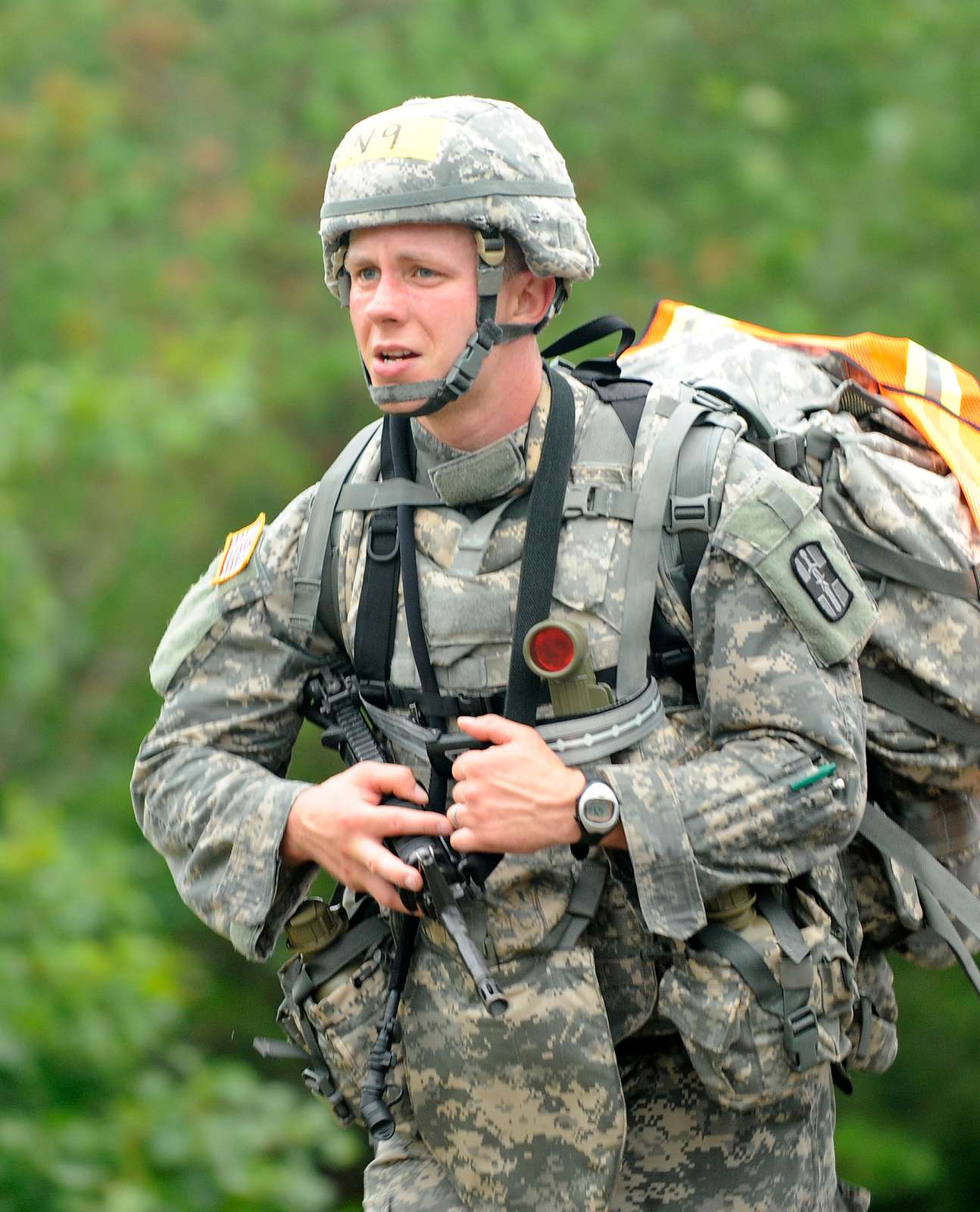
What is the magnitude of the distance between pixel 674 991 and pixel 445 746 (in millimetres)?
537

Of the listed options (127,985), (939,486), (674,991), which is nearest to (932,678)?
(939,486)

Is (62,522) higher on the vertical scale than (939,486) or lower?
lower

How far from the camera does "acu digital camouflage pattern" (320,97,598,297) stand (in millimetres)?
3096

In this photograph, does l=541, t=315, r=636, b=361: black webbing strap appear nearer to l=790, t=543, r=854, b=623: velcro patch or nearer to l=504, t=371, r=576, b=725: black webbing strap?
l=504, t=371, r=576, b=725: black webbing strap

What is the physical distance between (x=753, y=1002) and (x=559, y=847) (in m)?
0.39

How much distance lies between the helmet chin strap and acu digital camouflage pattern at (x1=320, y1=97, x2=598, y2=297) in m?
0.04

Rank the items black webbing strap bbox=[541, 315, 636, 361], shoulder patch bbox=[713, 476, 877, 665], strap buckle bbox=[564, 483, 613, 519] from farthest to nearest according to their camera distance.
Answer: black webbing strap bbox=[541, 315, 636, 361] < strap buckle bbox=[564, 483, 613, 519] < shoulder patch bbox=[713, 476, 877, 665]

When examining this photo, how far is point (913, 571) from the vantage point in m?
3.30

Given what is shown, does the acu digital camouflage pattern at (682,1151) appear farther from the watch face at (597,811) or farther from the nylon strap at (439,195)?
the nylon strap at (439,195)

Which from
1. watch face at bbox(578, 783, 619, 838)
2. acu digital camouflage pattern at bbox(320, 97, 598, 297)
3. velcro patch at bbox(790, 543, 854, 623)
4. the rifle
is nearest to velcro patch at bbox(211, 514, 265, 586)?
the rifle

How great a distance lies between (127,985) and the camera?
294 inches

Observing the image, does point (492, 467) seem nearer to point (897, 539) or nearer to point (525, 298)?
point (525, 298)

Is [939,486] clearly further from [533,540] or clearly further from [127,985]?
[127,985]

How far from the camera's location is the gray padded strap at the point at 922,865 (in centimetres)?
342
